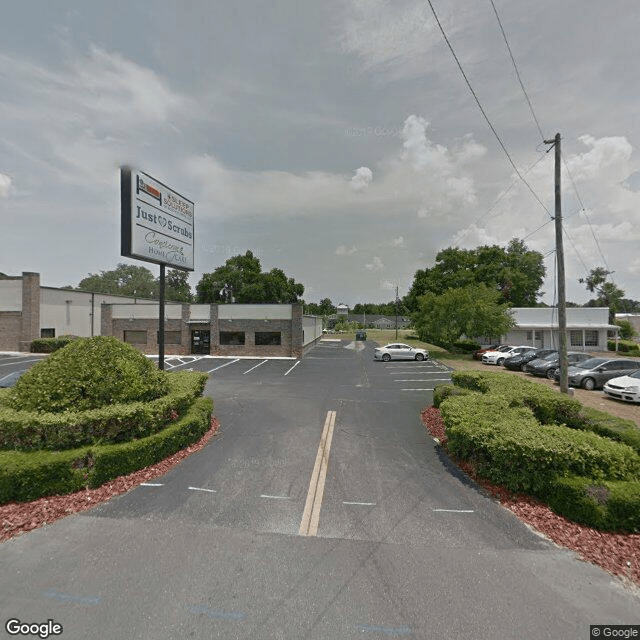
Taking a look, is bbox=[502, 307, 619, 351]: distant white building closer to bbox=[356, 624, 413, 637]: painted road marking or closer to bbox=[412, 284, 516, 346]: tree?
bbox=[412, 284, 516, 346]: tree

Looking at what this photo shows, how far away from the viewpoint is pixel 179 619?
290 cm

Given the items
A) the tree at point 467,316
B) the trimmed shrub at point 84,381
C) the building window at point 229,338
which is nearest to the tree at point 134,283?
the building window at point 229,338

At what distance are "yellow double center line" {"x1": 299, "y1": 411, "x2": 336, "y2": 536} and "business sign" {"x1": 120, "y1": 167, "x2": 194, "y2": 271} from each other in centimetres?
702

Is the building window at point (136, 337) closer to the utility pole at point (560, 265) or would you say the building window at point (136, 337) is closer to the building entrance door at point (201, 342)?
the building entrance door at point (201, 342)

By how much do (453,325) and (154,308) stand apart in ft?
84.7

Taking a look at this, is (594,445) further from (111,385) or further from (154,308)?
(154,308)

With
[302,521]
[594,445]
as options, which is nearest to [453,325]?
[594,445]

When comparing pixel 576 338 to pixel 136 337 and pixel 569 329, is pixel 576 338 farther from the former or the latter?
pixel 136 337

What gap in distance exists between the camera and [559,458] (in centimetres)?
475

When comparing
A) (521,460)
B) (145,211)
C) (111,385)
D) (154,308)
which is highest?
(145,211)

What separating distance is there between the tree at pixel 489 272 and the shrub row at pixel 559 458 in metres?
37.6

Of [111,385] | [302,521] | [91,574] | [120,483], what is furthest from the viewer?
[111,385]

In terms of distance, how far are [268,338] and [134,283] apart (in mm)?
74671

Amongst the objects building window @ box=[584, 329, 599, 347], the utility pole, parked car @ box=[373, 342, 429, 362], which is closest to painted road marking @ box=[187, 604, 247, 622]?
the utility pole
